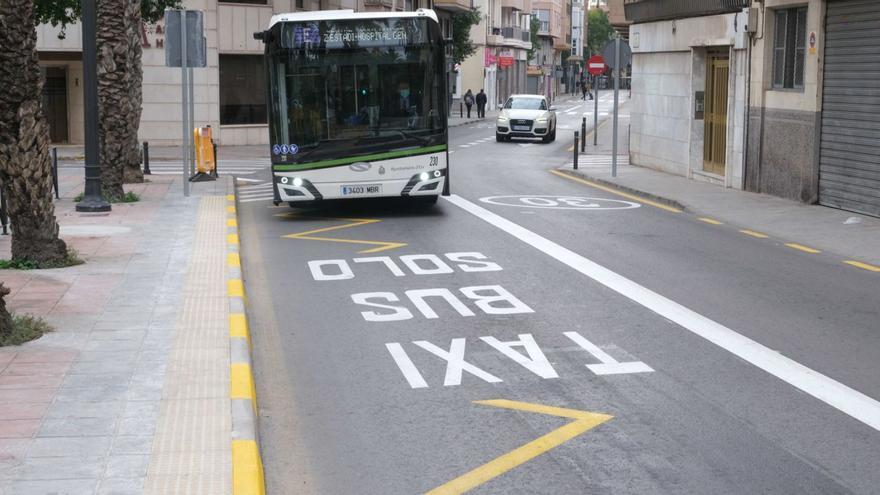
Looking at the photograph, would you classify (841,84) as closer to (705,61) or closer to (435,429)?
(705,61)

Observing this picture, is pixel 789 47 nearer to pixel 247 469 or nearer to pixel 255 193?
pixel 255 193

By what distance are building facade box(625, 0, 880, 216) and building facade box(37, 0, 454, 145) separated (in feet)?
54.2

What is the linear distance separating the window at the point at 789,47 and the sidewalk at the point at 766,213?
2.13 meters

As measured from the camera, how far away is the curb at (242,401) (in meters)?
5.84

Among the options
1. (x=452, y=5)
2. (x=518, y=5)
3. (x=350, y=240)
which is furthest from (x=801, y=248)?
(x=518, y=5)

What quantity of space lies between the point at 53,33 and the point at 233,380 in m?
34.7

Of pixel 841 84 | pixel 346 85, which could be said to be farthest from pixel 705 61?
pixel 346 85

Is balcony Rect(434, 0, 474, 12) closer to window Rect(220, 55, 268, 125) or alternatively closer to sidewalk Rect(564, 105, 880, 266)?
window Rect(220, 55, 268, 125)

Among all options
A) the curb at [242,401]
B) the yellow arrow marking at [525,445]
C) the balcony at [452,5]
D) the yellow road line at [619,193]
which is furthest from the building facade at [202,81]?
the yellow arrow marking at [525,445]

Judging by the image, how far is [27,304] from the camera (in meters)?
10.5

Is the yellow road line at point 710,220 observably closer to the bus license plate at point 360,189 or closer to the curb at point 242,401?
the bus license plate at point 360,189

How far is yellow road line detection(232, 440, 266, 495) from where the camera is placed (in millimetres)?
5684

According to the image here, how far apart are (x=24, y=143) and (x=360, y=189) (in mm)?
6245

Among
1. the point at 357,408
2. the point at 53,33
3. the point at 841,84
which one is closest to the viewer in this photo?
the point at 357,408
